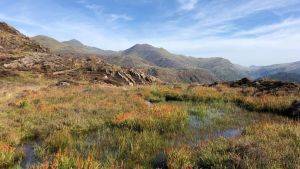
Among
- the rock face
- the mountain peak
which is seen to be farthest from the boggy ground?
→ the mountain peak

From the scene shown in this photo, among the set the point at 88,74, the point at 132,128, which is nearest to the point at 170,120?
the point at 132,128

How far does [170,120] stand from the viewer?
1304 cm

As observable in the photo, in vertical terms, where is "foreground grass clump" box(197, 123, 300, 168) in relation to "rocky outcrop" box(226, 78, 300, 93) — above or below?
below

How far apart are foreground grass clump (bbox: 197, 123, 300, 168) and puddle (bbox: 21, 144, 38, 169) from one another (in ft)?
14.1

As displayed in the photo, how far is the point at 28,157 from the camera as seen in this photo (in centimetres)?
902

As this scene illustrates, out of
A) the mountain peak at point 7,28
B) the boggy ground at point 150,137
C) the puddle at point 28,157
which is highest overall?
the mountain peak at point 7,28

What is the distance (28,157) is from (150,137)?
3.74 m

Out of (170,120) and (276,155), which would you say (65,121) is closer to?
(170,120)

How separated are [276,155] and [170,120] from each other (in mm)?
6145

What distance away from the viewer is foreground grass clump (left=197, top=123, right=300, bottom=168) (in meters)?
6.86

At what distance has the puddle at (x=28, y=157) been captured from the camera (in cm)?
827

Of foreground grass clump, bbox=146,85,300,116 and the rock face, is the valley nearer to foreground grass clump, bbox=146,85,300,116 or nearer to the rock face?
foreground grass clump, bbox=146,85,300,116

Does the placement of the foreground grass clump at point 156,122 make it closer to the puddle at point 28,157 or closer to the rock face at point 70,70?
the puddle at point 28,157

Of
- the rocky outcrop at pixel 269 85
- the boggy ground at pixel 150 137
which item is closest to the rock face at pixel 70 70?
the rocky outcrop at pixel 269 85
